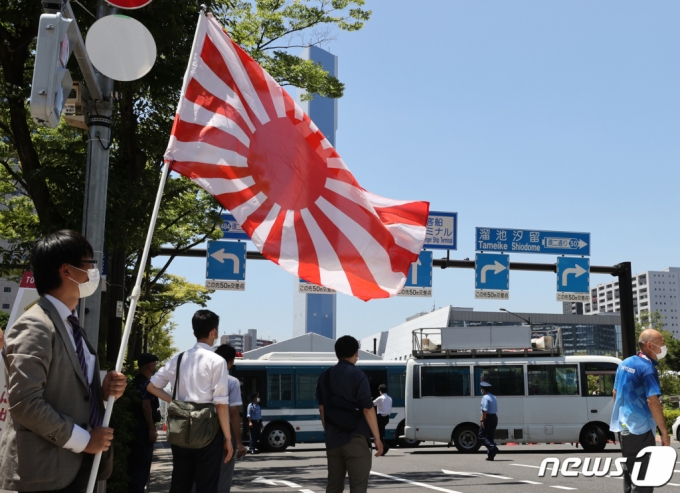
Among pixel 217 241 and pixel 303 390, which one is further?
pixel 303 390

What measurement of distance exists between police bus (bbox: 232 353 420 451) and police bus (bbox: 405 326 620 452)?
278 centimetres

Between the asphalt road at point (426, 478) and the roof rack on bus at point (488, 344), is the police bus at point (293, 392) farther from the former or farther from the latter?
the asphalt road at point (426, 478)

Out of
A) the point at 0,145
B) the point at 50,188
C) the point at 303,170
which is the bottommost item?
the point at 303,170

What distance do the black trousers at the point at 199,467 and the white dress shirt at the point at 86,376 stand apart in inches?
99.3

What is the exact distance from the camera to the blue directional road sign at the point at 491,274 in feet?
79.0

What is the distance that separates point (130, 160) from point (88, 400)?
9.55 metres

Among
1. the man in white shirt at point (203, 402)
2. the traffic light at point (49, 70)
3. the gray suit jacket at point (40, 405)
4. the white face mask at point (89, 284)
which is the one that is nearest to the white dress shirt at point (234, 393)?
the man in white shirt at point (203, 402)

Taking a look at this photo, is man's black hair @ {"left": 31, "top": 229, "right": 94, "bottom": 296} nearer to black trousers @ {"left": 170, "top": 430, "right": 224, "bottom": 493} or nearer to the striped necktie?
the striped necktie

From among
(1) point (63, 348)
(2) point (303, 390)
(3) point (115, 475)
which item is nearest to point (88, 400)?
(1) point (63, 348)

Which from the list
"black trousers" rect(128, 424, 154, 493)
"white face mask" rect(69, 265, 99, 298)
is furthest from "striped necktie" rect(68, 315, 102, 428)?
"black trousers" rect(128, 424, 154, 493)

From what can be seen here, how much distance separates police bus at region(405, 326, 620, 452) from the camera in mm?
24422

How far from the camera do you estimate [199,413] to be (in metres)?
6.05

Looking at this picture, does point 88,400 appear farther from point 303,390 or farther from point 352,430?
point 303,390

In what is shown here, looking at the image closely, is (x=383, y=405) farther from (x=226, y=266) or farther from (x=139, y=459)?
(x=139, y=459)
